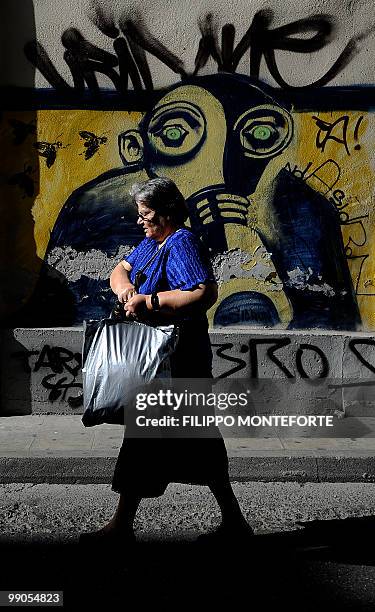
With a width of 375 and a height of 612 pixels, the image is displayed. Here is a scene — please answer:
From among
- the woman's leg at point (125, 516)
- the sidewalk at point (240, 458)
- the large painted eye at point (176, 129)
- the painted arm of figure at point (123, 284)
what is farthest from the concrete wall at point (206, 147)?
the woman's leg at point (125, 516)

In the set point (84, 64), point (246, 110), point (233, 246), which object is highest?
point (84, 64)

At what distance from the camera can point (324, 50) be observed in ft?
22.6

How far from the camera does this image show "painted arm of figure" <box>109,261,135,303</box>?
4.32 metres

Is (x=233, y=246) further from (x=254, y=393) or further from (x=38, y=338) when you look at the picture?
(x=38, y=338)

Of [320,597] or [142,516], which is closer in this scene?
[320,597]

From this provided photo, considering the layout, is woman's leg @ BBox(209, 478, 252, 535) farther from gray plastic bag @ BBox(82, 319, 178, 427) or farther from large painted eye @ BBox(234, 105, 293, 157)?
large painted eye @ BBox(234, 105, 293, 157)

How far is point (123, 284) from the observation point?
14.4ft

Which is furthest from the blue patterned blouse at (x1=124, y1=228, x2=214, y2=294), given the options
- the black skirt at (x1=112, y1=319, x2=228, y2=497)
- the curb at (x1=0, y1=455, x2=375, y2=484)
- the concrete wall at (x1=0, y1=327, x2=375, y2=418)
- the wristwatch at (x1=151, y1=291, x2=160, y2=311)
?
the concrete wall at (x1=0, y1=327, x2=375, y2=418)

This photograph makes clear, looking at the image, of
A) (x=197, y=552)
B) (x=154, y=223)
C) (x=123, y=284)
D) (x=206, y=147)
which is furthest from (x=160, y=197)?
(x=206, y=147)

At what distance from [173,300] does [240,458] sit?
1848 mm

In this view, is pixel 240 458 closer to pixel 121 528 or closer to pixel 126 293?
pixel 121 528

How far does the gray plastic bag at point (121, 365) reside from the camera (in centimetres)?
406

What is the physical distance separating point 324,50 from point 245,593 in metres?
4.50

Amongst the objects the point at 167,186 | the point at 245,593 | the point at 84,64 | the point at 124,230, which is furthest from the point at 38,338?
the point at 245,593
